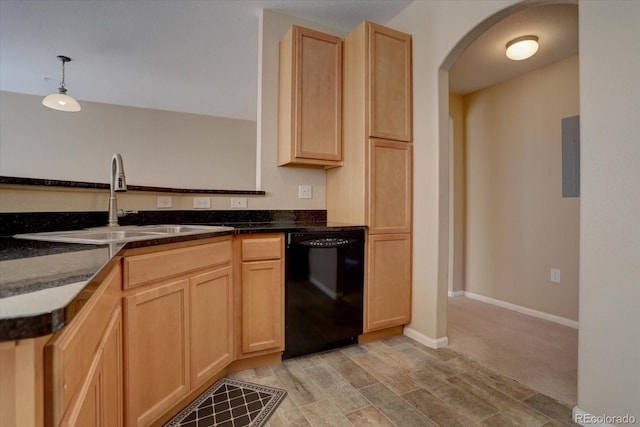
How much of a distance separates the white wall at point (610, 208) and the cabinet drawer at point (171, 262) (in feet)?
5.83

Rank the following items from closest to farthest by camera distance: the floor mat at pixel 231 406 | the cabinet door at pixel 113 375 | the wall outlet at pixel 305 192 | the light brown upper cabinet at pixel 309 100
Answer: the cabinet door at pixel 113 375 < the floor mat at pixel 231 406 < the light brown upper cabinet at pixel 309 100 < the wall outlet at pixel 305 192

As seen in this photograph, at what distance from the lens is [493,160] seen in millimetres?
3395

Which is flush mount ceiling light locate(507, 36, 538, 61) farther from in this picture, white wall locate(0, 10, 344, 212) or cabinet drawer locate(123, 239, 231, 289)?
cabinet drawer locate(123, 239, 231, 289)

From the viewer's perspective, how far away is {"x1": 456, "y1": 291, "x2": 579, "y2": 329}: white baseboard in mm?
2752

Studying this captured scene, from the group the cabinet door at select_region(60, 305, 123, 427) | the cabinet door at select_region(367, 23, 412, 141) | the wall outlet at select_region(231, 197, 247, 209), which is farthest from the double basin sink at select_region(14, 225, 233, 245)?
the cabinet door at select_region(367, 23, 412, 141)

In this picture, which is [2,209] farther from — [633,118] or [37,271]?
[633,118]

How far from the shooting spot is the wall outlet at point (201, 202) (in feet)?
7.43

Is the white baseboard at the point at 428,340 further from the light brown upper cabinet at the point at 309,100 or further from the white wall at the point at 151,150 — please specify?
the light brown upper cabinet at the point at 309,100

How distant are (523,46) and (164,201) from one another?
Result: 2.98 metres

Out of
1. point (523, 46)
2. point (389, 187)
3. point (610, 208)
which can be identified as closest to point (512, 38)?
point (523, 46)

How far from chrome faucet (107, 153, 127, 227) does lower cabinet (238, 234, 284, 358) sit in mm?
718

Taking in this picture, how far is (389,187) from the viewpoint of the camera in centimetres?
236

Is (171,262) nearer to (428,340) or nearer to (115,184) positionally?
(115,184)

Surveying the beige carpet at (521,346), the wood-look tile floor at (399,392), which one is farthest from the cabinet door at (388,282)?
the beige carpet at (521,346)
